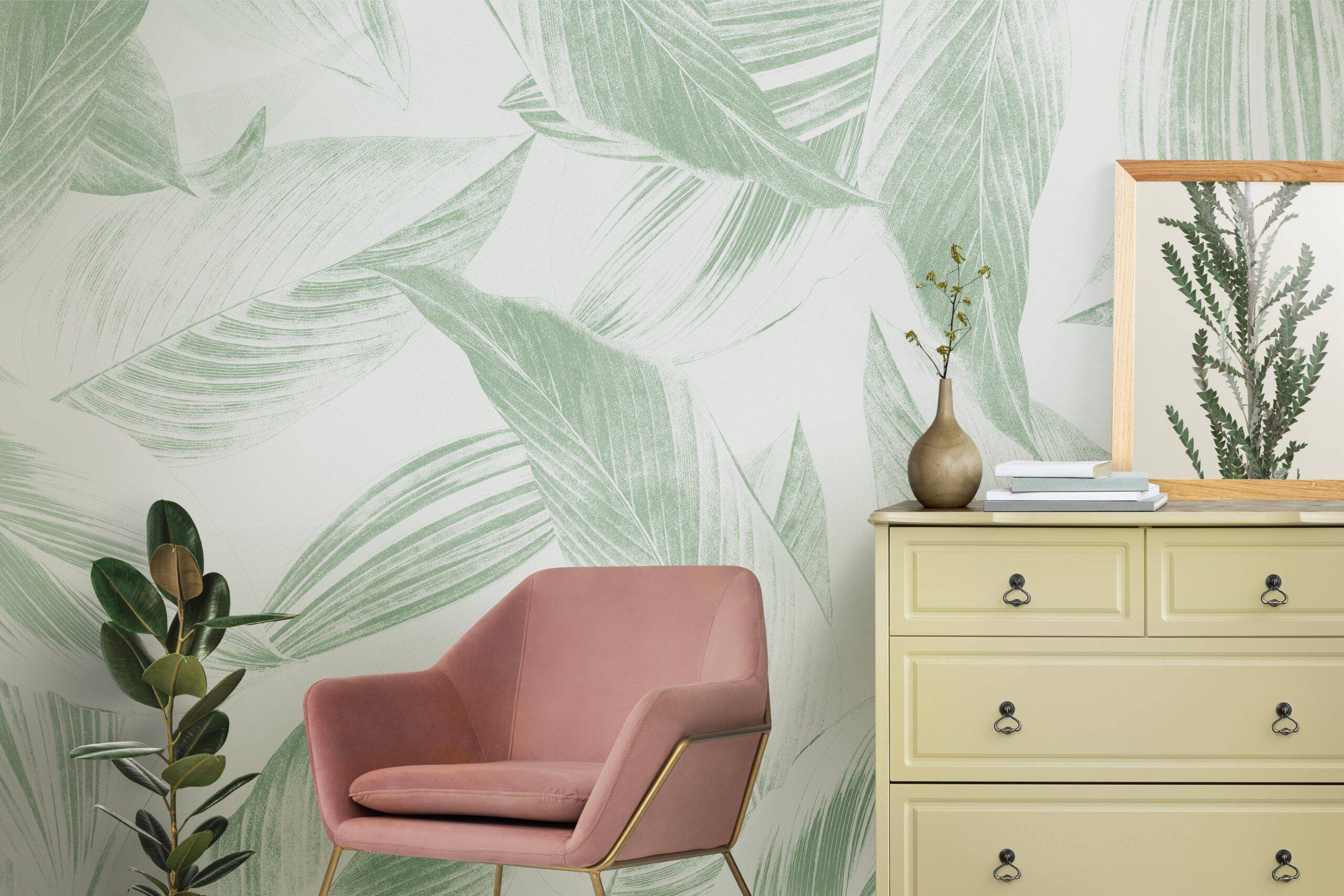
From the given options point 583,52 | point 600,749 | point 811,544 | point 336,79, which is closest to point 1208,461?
point 811,544

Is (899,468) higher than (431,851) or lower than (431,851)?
higher

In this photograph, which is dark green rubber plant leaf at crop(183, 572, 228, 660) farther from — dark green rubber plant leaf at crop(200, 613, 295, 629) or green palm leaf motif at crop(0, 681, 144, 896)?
green palm leaf motif at crop(0, 681, 144, 896)

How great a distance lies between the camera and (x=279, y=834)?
3215 millimetres

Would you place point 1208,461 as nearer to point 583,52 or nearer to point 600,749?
point 600,749

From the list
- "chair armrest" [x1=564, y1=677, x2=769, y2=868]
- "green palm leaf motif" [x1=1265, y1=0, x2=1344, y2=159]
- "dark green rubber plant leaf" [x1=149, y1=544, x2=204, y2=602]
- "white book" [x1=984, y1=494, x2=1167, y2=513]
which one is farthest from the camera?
"green palm leaf motif" [x1=1265, y1=0, x2=1344, y2=159]

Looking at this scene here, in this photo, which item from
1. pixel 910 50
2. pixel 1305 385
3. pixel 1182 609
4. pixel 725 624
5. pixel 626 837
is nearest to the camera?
pixel 626 837

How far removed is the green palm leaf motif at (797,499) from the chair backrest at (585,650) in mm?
520

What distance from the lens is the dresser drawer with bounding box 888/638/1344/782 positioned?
2377mm

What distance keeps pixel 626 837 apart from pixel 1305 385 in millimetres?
2069

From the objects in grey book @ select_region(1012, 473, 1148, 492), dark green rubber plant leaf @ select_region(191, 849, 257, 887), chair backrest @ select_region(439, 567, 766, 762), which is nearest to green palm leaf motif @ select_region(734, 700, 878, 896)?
chair backrest @ select_region(439, 567, 766, 762)

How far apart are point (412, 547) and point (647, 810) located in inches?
52.3

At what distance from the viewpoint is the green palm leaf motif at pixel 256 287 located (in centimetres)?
326

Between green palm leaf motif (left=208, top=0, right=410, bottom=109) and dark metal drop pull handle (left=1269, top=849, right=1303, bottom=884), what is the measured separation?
9.37ft

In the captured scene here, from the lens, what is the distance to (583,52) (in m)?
3.22
